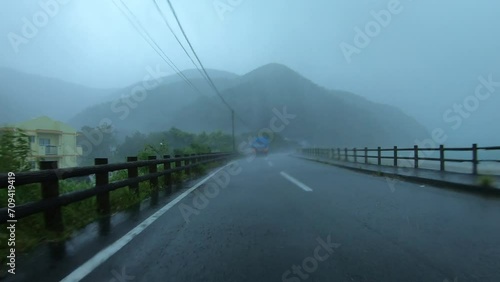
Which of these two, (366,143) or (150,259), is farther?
(366,143)

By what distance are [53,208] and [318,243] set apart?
3.74 meters

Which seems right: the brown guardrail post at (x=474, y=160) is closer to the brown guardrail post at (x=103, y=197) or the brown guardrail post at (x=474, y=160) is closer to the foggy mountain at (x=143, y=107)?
the brown guardrail post at (x=103, y=197)

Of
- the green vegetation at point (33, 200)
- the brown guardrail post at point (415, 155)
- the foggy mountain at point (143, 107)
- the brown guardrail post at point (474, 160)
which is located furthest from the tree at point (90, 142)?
the brown guardrail post at point (415, 155)

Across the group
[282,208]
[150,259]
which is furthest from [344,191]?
[150,259]

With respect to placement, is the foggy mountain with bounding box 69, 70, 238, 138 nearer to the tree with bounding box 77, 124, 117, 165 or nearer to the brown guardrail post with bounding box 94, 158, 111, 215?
the tree with bounding box 77, 124, 117, 165

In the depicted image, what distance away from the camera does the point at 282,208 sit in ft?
28.3

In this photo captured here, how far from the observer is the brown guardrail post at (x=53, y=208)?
570cm

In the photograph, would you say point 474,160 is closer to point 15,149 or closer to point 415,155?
point 415,155

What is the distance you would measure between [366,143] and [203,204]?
198 m

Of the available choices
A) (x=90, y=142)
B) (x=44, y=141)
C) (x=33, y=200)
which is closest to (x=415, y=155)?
(x=90, y=142)

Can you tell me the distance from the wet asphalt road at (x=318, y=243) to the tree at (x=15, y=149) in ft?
8.89

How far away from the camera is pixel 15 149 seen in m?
7.34

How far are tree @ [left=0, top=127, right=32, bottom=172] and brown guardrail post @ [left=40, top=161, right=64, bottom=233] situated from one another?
1.54 m

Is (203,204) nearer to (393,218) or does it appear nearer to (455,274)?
(393,218)
